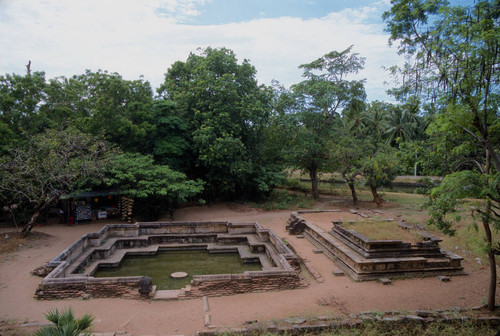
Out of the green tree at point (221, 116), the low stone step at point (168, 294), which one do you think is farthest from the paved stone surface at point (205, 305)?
the green tree at point (221, 116)

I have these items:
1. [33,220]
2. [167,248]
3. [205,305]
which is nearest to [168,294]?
[205,305]

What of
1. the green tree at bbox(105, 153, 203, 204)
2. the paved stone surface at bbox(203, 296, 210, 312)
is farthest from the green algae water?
the green tree at bbox(105, 153, 203, 204)

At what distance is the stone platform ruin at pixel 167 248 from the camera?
837cm

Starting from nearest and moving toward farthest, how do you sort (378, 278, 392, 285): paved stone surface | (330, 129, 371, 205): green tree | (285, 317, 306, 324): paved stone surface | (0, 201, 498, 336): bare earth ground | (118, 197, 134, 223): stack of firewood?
(285, 317, 306, 324): paved stone surface < (0, 201, 498, 336): bare earth ground < (378, 278, 392, 285): paved stone surface < (118, 197, 134, 223): stack of firewood < (330, 129, 371, 205): green tree

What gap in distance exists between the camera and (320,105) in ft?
69.3

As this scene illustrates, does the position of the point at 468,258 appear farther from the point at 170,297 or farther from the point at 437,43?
the point at 170,297

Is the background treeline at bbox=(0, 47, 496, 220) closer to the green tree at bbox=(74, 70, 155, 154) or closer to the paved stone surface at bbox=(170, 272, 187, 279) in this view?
the green tree at bbox=(74, 70, 155, 154)

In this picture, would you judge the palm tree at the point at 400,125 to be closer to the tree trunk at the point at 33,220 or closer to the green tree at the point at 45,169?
the green tree at the point at 45,169

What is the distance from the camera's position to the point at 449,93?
710 centimetres

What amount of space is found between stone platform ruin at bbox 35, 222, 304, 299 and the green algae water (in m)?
0.25

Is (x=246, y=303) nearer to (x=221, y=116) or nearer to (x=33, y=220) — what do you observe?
(x=33, y=220)

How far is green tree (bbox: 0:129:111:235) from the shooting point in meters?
12.6

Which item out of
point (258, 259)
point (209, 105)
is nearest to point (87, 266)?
point (258, 259)

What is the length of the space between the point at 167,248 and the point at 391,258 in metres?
8.64
